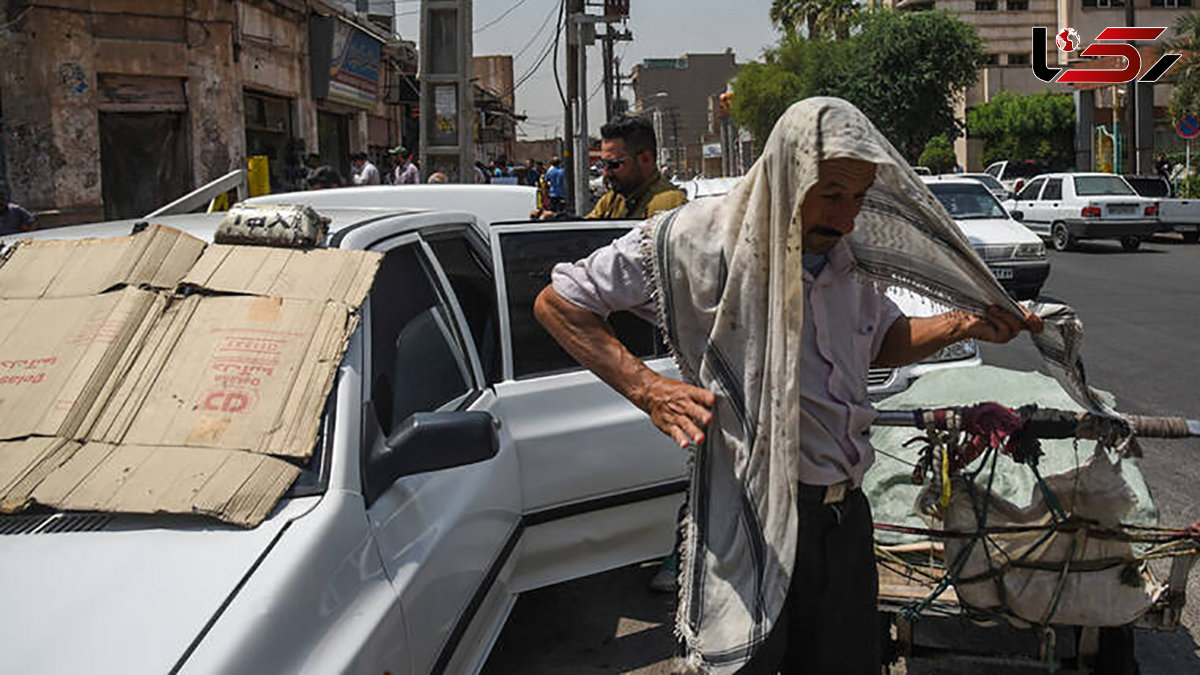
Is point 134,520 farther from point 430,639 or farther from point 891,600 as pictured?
point 891,600

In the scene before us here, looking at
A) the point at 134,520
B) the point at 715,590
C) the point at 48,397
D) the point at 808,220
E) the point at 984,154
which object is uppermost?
the point at 984,154

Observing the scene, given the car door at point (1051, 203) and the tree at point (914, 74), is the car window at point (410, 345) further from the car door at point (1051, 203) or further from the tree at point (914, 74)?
the tree at point (914, 74)

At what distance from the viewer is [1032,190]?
891 inches

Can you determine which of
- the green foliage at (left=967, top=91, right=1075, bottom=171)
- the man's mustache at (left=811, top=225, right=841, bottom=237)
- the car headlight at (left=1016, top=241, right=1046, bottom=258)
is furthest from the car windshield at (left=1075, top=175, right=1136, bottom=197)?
the green foliage at (left=967, top=91, right=1075, bottom=171)

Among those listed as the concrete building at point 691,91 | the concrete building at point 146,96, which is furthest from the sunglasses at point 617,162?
the concrete building at point 691,91

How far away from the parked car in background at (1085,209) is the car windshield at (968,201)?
7226 mm

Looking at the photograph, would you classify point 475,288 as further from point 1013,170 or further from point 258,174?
point 1013,170

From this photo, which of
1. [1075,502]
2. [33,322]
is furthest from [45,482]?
[1075,502]

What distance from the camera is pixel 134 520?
200 centimetres

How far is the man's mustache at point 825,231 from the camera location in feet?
6.89

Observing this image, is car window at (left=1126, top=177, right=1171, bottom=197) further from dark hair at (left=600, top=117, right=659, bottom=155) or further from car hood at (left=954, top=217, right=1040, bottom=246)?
dark hair at (left=600, top=117, right=659, bottom=155)

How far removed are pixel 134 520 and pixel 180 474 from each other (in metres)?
0.13

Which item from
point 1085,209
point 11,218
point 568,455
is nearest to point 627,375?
point 568,455

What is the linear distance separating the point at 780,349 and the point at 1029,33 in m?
60.7
